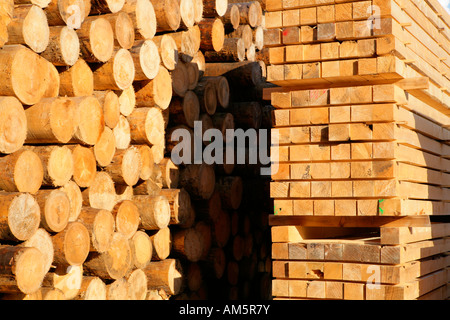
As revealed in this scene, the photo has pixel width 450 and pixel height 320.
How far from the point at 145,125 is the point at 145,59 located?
20.6 inches

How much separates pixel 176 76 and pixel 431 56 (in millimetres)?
2197

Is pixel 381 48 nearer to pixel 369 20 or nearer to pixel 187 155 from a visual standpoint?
pixel 369 20

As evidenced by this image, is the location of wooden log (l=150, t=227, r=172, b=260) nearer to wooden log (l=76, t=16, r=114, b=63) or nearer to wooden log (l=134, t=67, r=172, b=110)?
wooden log (l=134, t=67, r=172, b=110)

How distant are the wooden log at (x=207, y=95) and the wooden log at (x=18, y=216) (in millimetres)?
2398

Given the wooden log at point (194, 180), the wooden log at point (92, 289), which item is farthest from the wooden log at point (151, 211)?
the wooden log at point (92, 289)

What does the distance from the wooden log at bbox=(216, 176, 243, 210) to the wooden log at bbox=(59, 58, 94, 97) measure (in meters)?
1.93

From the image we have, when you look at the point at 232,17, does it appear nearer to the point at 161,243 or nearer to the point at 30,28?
the point at 161,243

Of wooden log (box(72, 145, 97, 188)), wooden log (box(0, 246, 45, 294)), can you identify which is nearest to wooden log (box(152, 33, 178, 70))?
wooden log (box(72, 145, 97, 188))

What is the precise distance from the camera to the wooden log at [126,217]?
4.68 meters

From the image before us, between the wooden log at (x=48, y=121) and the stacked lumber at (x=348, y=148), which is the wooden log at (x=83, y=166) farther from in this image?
the stacked lumber at (x=348, y=148)

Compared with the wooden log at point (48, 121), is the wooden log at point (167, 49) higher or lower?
higher

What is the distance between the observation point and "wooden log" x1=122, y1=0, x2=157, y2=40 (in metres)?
4.88

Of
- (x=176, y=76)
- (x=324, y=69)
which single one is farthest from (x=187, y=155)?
(x=324, y=69)

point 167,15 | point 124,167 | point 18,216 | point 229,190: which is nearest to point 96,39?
point 124,167
